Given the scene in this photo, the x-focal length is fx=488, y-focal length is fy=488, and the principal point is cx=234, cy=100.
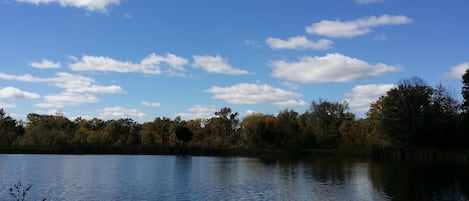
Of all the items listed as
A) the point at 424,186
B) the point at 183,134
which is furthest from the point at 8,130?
the point at 424,186

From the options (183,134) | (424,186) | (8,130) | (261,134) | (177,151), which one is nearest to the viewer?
(424,186)

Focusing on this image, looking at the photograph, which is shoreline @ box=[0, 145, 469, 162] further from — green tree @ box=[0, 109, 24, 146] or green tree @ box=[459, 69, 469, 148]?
green tree @ box=[459, 69, 469, 148]

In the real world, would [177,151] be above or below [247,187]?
above

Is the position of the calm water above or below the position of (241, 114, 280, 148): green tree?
below

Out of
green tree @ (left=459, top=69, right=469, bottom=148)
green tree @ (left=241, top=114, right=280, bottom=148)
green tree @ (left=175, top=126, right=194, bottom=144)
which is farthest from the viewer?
green tree @ (left=175, top=126, right=194, bottom=144)

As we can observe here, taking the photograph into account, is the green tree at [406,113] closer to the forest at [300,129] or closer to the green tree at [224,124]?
the forest at [300,129]

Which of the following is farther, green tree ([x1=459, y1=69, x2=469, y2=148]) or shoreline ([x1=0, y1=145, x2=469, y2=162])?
shoreline ([x1=0, y1=145, x2=469, y2=162])

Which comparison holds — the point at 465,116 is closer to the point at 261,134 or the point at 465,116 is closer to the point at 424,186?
the point at 261,134

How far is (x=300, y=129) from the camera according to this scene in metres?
108

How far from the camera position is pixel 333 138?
108750 millimetres

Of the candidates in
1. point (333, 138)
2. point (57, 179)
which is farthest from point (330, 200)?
point (333, 138)

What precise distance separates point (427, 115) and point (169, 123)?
72.8m

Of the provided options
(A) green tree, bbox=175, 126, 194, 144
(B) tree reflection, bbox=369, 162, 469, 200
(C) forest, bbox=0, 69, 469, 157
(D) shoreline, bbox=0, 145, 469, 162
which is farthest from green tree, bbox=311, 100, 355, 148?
(B) tree reflection, bbox=369, 162, 469, 200

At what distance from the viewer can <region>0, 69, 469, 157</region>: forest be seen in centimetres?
7762
